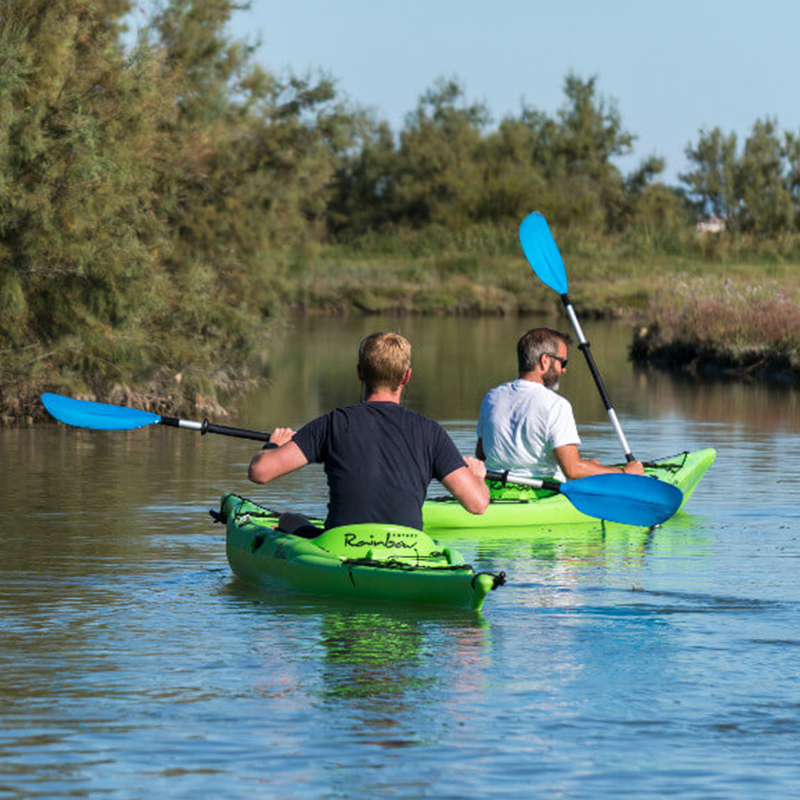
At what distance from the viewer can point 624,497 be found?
10.0 meters

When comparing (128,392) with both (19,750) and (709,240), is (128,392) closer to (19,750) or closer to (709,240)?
(19,750)

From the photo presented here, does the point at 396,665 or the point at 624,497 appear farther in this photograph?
the point at 624,497

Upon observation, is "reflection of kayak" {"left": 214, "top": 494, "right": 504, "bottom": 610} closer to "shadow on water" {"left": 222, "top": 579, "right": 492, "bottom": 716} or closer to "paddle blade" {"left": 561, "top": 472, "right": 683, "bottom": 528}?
"shadow on water" {"left": 222, "top": 579, "right": 492, "bottom": 716}

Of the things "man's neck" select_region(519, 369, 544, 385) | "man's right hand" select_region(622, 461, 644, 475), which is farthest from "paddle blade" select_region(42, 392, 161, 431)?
"man's right hand" select_region(622, 461, 644, 475)

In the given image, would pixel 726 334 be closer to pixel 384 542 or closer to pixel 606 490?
pixel 606 490

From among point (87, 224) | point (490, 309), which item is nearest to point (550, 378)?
point (87, 224)

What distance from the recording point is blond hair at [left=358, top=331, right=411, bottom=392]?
7.64 metres

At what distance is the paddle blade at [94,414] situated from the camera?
1045 cm

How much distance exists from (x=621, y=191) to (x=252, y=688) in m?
77.4

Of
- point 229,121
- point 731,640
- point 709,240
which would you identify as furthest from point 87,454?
point 709,240

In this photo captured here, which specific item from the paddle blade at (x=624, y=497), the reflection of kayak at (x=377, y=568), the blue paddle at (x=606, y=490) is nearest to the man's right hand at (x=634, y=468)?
the blue paddle at (x=606, y=490)

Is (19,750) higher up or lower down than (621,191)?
lower down

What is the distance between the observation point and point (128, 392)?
58.8 ft

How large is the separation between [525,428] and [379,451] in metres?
2.80
